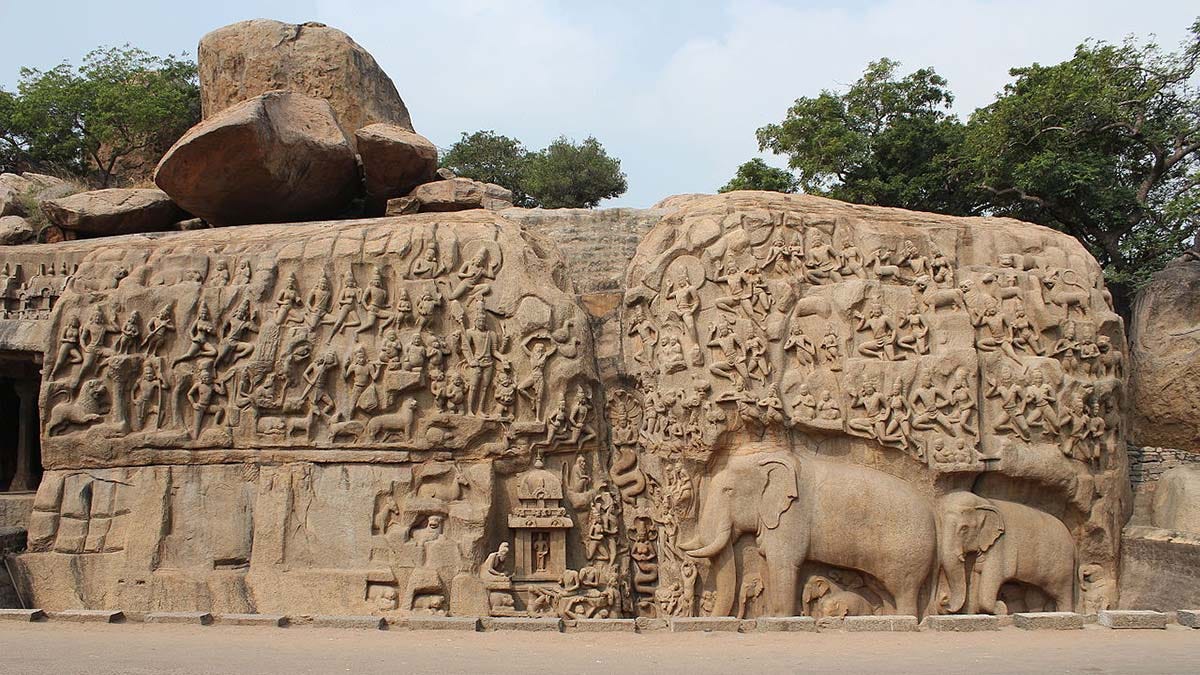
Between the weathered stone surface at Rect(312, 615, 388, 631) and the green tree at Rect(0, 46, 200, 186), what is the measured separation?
1522cm

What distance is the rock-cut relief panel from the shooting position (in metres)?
Result: 11.1

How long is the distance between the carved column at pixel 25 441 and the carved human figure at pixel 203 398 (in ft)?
13.6

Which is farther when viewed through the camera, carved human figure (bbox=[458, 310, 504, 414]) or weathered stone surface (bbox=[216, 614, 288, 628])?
carved human figure (bbox=[458, 310, 504, 414])

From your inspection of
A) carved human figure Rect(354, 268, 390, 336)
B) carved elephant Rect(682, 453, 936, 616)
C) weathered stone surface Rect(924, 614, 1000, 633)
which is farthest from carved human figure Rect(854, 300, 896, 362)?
carved human figure Rect(354, 268, 390, 336)

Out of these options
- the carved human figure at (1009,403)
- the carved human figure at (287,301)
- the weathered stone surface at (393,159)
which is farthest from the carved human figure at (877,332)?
the weathered stone surface at (393,159)

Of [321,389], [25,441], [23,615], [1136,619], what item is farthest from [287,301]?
[1136,619]

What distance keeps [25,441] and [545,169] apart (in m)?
18.6

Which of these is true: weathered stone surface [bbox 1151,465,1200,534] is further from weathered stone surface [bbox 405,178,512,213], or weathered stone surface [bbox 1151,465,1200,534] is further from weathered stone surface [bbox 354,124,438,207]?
weathered stone surface [bbox 354,124,438,207]

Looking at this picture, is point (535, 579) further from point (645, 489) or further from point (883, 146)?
point (883, 146)

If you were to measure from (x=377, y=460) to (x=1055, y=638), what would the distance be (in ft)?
24.2

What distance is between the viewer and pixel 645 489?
492 inches

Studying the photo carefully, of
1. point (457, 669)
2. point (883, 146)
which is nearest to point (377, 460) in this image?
point (457, 669)

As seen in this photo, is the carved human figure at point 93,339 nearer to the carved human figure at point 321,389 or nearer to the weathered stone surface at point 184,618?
the carved human figure at point 321,389

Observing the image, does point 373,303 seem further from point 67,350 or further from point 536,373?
point 67,350
